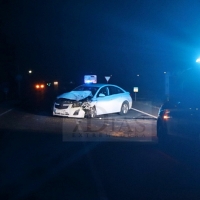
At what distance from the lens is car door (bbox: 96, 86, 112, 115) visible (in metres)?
22.3

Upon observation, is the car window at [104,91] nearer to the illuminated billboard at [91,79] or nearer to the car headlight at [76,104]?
the car headlight at [76,104]

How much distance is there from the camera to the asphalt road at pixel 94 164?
8.12 meters

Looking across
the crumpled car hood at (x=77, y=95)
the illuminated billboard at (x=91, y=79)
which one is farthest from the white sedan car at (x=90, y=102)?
the illuminated billboard at (x=91, y=79)

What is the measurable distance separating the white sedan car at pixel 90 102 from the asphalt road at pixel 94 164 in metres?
3.60

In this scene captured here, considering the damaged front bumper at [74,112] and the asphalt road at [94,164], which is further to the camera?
the damaged front bumper at [74,112]

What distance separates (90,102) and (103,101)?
1.04 meters

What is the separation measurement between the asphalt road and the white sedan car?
11.8 ft

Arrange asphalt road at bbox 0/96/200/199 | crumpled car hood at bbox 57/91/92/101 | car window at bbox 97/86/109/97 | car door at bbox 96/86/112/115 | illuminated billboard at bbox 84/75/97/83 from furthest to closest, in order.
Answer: illuminated billboard at bbox 84/75/97/83 < car window at bbox 97/86/109/97 < car door at bbox 96/86/112/115 < crumpled car hood at bbox 57/91/92/101 < asphalt road at bbox 0/96/200/199

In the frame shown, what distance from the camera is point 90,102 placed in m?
21.7

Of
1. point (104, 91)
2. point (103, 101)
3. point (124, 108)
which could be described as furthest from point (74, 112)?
point (124, 108)

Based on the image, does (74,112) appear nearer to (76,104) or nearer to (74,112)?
(74,112)

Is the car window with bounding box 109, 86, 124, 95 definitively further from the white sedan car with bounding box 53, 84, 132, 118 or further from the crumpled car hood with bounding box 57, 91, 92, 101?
the crumpled car hood with bounding box 57, 91, 92, 101

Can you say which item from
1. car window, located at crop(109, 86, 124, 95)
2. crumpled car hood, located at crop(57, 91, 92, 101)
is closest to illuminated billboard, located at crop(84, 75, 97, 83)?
car window, located at crop(109, 86, 124, 95)

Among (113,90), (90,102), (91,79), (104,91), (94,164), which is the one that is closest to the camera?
(94,164)
